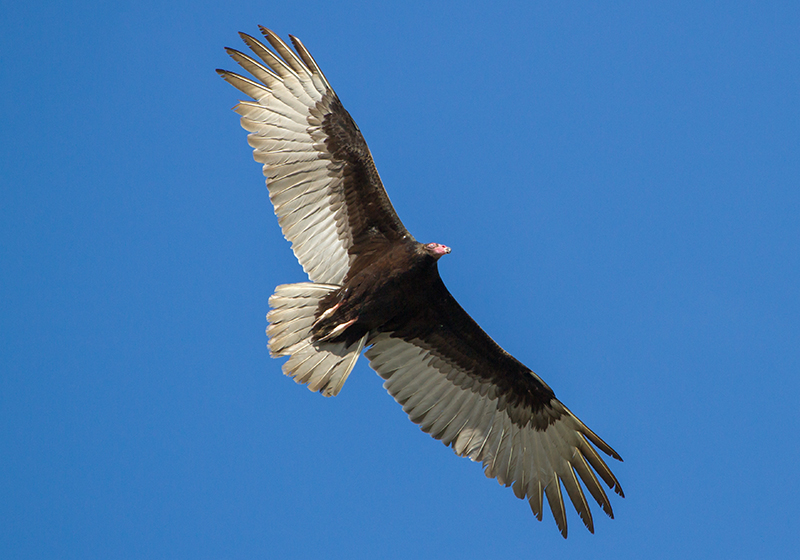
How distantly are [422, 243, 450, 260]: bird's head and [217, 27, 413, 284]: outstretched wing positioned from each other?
0.37 m

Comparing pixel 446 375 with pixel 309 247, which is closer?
pixel 309 247

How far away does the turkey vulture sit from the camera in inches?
326

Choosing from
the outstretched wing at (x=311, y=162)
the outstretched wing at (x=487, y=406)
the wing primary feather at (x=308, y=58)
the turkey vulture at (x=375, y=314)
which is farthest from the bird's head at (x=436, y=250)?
the wing primary feather at (x=308, y=58)

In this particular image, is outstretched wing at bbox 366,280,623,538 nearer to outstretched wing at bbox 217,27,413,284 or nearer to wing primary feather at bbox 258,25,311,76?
outstretched wing at bbox 217,27,413,284

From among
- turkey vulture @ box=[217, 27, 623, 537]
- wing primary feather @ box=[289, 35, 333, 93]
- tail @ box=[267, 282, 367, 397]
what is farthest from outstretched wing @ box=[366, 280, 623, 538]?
wing primary feather @ box=[289, 35, 333, 93]

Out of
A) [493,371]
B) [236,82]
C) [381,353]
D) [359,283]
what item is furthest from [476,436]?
[236,82]

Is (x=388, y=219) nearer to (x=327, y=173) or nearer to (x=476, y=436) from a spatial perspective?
(x=327, y=173)

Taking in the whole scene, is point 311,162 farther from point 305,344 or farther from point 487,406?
point 487,406

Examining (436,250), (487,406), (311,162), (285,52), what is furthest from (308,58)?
(487,406)

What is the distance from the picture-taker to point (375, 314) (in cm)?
839

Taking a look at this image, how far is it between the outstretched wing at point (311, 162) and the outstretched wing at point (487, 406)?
111 cm

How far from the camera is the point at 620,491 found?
870cm

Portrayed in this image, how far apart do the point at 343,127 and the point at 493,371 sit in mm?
3106

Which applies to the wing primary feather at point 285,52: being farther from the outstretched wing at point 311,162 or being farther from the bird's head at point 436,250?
the bird's head at point 436,250
